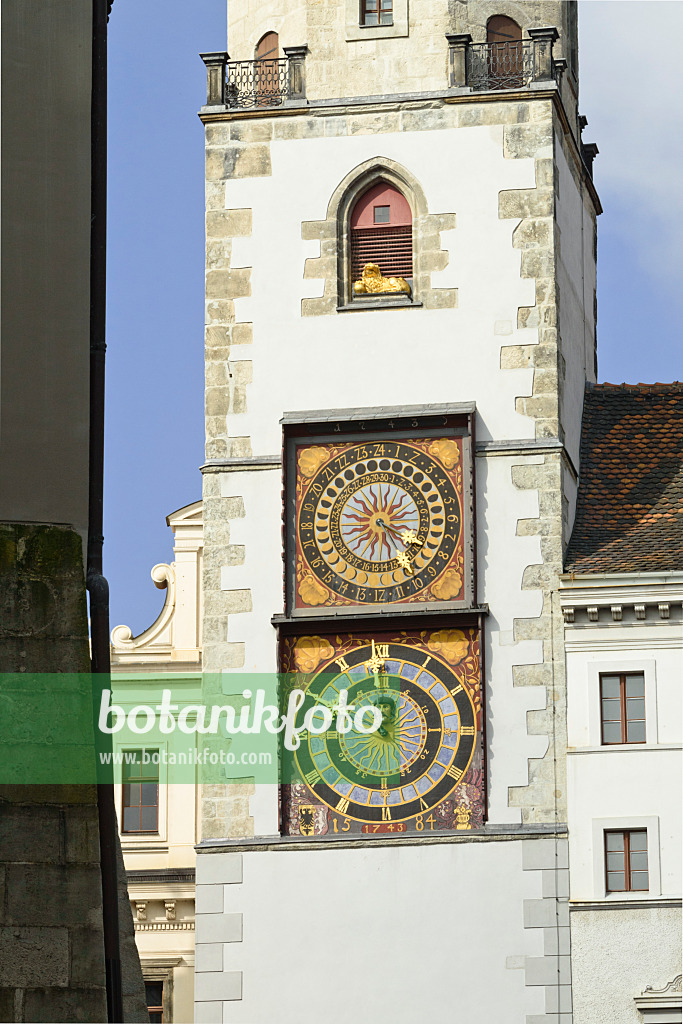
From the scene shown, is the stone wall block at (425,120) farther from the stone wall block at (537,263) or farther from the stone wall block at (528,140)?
the stone wall block at (537,263)

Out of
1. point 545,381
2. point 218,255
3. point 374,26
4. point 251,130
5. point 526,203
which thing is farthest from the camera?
point 374,26

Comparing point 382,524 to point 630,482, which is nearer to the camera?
point 382,524

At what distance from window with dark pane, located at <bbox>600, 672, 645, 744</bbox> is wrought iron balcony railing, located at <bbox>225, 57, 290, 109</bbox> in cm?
835

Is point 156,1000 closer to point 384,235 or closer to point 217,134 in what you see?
point 384,235

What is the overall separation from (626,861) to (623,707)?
5.54 feet

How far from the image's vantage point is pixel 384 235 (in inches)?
993

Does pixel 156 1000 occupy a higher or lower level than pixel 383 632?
lower

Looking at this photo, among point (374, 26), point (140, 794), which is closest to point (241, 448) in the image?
point (140, 794)

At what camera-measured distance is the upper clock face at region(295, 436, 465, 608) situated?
23859 mm

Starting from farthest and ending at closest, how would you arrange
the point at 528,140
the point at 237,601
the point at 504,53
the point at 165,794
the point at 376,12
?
1. the point at 165,794
2. the point at 376,12
3. the point at 504,53
4. the point at 528,140
5. the point at 237,601

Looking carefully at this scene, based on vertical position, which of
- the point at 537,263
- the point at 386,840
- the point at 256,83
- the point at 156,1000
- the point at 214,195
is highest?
the point at 256,83

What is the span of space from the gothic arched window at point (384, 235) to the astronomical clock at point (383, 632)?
2.07 meters

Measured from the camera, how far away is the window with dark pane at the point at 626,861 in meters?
22.6

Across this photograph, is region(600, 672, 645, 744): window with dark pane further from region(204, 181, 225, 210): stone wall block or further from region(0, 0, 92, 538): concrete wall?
region(0, 0, 92, 538): concrete wall
